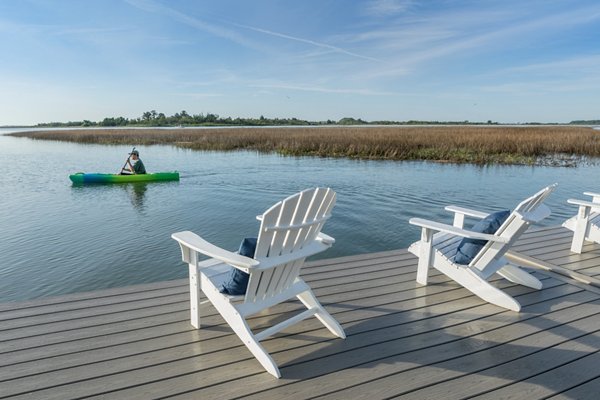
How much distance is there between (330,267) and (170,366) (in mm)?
1962

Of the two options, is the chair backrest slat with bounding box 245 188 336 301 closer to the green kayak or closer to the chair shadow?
the chair shadow

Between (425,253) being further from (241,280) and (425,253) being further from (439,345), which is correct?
(241,280)

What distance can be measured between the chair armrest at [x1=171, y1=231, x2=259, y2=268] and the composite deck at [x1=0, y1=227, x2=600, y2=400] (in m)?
0.63

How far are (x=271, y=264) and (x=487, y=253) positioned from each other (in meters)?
1.87

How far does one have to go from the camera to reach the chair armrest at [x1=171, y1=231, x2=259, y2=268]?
1938 millimetres

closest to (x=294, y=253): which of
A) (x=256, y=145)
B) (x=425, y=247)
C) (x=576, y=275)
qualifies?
(x=425, y=247)

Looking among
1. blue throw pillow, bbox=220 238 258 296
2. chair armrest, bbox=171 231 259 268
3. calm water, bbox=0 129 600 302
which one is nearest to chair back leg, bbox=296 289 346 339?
blue throw pillow, bbox=220 238 258 296

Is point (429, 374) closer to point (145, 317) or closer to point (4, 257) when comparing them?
point (145, 317)

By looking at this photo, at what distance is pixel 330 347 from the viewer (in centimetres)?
229

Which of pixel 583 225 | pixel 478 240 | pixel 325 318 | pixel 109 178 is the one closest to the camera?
pixel 325 318

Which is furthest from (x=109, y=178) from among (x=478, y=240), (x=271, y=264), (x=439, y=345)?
(x=439, y=345)

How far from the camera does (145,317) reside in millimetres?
2639

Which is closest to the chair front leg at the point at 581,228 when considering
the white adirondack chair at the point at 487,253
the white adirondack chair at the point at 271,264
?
the white adirondack chair at the point at 487,253

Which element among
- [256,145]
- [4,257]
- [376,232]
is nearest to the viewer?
[4,257]
